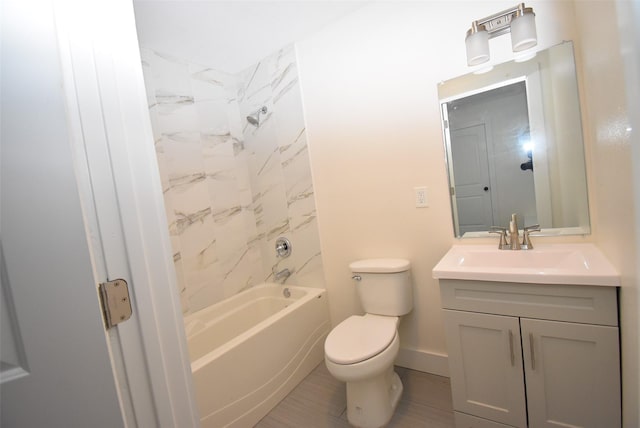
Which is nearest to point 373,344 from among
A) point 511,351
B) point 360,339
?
point 360,339

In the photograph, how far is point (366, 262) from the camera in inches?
73.6

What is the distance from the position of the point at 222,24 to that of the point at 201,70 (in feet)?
1.77

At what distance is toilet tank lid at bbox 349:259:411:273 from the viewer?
1732 mm

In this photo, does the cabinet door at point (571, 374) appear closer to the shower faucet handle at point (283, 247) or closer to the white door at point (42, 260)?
the white door at point (42, 260)

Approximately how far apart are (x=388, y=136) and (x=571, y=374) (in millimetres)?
1406

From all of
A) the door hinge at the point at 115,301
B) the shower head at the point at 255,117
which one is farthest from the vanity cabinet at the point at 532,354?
the shower head at the point at 255,117

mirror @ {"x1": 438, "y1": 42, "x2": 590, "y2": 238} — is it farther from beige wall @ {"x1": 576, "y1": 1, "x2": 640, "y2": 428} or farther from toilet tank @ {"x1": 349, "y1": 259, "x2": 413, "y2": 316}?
toilet tank @ {"x1": 349, "y1": 259, "x2": 413, "y2": 316}

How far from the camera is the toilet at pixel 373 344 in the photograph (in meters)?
1.38

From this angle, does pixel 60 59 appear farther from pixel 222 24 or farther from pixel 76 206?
pixel 222 24

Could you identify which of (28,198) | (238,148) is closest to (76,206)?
(28,198)

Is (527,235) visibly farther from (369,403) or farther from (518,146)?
(369,403)

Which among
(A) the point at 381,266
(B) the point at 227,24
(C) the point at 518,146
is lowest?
(A) the point at 381,266

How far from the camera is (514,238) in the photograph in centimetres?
149

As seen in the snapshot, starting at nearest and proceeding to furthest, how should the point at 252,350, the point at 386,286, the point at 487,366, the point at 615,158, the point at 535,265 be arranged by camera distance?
1. the point at 615,158
2. the point at 487,366
3. the point at 535,265
4. the point at 252,350
5. the point at 386,286
